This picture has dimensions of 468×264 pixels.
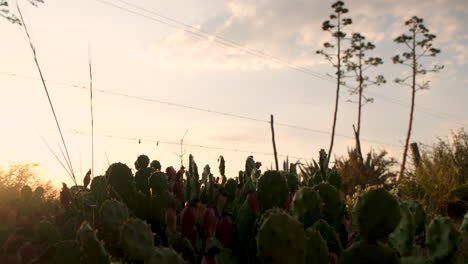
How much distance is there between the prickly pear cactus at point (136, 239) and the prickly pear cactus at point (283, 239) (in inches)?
17.0

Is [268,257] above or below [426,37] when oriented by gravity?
below

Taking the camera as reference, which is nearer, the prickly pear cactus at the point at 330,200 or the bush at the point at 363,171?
the prickly pear cactus at the point at 330,200

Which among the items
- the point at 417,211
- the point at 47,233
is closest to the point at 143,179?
the point at 47,233

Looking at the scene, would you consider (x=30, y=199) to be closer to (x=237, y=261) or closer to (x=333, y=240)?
(x=237, y=261)

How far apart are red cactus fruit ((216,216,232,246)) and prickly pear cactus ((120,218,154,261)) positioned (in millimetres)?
361

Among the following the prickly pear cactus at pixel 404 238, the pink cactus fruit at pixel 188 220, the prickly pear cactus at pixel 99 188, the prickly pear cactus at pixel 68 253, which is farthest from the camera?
the prickly pear cactus at pixel 99 188

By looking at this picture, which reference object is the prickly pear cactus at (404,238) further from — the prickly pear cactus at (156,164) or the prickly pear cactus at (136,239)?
the prickly pear cactus at (156,164)

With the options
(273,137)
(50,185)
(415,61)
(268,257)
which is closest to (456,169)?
(50,185)

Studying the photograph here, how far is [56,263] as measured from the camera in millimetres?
1725

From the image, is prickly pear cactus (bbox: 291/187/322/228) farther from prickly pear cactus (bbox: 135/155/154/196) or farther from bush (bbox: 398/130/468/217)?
bush (bbox: 398/130/468/217)

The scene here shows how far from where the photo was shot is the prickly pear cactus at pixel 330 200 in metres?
2.26

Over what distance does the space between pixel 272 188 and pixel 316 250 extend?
0.50m

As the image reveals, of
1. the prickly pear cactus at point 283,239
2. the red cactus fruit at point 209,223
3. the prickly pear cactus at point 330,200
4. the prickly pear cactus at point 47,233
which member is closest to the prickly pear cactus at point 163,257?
the prickly pear cactus at point 283,239

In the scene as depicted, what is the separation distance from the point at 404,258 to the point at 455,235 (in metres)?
0.30
